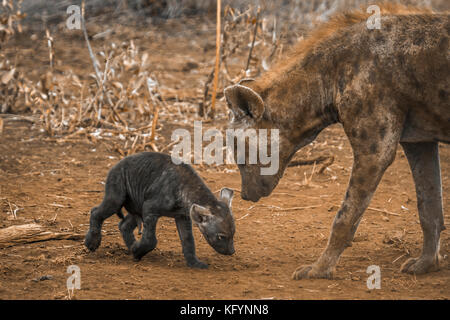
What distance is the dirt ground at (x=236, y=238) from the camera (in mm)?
4117

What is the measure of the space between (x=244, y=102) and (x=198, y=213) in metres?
0.84

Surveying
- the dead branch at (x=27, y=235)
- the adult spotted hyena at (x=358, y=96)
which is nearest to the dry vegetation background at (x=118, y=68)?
the adult spotted hyena at (x=358, y=96)

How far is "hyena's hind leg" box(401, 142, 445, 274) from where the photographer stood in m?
4.60

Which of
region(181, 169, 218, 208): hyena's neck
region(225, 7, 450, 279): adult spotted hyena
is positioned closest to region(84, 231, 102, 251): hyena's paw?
region(181, 169, 218, 208): hyena's neck

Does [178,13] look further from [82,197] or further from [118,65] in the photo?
[82,197]

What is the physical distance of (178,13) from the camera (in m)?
14.9

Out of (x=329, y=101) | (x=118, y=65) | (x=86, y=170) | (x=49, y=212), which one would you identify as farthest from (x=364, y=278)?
(x=118, y=65)

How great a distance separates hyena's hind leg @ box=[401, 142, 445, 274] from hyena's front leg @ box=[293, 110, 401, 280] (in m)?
0.56

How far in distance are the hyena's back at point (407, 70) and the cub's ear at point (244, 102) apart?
521 mm

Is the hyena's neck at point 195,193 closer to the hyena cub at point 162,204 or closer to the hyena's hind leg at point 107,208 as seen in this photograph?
the hyena cub at point 162,204

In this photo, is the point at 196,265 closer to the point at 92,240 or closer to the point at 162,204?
the point at 162,204

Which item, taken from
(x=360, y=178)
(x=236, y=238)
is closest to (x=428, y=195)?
(x=360, y=178)

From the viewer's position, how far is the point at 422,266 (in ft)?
14.9

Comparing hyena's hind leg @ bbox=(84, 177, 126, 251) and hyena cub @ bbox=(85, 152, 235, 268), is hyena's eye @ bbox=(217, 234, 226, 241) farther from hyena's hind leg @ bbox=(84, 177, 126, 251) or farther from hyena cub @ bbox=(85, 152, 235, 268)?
hyena's hind leg @ bbox=(84, 177, 126, 251)
